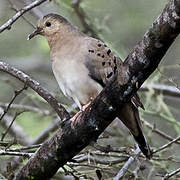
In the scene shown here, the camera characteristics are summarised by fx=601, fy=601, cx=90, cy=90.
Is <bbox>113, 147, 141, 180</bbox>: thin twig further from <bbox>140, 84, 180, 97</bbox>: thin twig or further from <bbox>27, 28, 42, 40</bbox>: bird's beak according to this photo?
<bbox>140, 84, 180, 97</bbox>: thin twig

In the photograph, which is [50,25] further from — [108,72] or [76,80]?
[108,72]

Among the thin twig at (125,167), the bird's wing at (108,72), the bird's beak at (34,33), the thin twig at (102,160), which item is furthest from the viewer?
the bird's beak at (34,33)

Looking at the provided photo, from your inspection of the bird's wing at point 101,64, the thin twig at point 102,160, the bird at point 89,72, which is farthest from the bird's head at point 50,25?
the thin twig at point 102,160

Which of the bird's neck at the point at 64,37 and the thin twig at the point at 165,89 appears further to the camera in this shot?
the thin twig at the point at 165,89

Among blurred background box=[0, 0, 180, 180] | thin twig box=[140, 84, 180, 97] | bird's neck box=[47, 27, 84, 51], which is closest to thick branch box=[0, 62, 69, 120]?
bird's neck box=[47, 27, 84, 51]

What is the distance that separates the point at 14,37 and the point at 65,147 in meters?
5.48

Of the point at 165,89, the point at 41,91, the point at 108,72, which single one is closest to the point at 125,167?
the point at 108,72

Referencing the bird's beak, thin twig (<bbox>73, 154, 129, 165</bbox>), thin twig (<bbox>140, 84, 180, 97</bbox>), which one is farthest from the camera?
thin twig (<bbox>140, 84, 180, 97</bbox>)

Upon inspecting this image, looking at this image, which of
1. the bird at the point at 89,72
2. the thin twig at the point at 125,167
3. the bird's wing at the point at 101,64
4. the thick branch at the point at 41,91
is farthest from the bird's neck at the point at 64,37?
the thin twig at the point at 125,167

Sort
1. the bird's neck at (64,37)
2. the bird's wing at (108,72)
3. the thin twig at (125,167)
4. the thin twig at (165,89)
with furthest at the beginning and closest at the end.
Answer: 1. the thin twig at (165,89)
2. the bird's neck at (64,37)
3. the bird's wing at (108,72)
4. the thin twig at (125,167)

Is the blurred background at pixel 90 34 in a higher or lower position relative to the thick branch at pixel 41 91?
lower

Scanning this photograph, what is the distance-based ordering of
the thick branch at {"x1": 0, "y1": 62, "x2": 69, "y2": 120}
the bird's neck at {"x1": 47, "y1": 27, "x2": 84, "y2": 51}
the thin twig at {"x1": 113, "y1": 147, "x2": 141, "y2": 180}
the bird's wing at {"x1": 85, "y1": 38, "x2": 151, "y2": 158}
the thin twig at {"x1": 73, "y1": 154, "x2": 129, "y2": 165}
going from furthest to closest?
the bird's neck at {"x1": 47, "y1": 27, "x2": 84, "y2": 51}, the thin twig at {"x1": 73, "y1": 154, "x2": 129, "y2": 165}, the bird's wing at {"x1": 85, "y1": 38, "x2": 151, "y2": 158}, the thin twig at {"x1": 113, "y1": 147, "x2": 141, "y2": 180}, the thick branch at {"x1": 0, "y1": 62, "x2": 69, "y2": 120}

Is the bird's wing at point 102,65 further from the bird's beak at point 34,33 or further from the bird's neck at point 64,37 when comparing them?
the bird's beak at point 34,33

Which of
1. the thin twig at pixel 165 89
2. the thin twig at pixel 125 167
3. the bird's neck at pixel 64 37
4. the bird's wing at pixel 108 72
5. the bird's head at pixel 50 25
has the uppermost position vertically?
the bird's head at pixel 50 25
